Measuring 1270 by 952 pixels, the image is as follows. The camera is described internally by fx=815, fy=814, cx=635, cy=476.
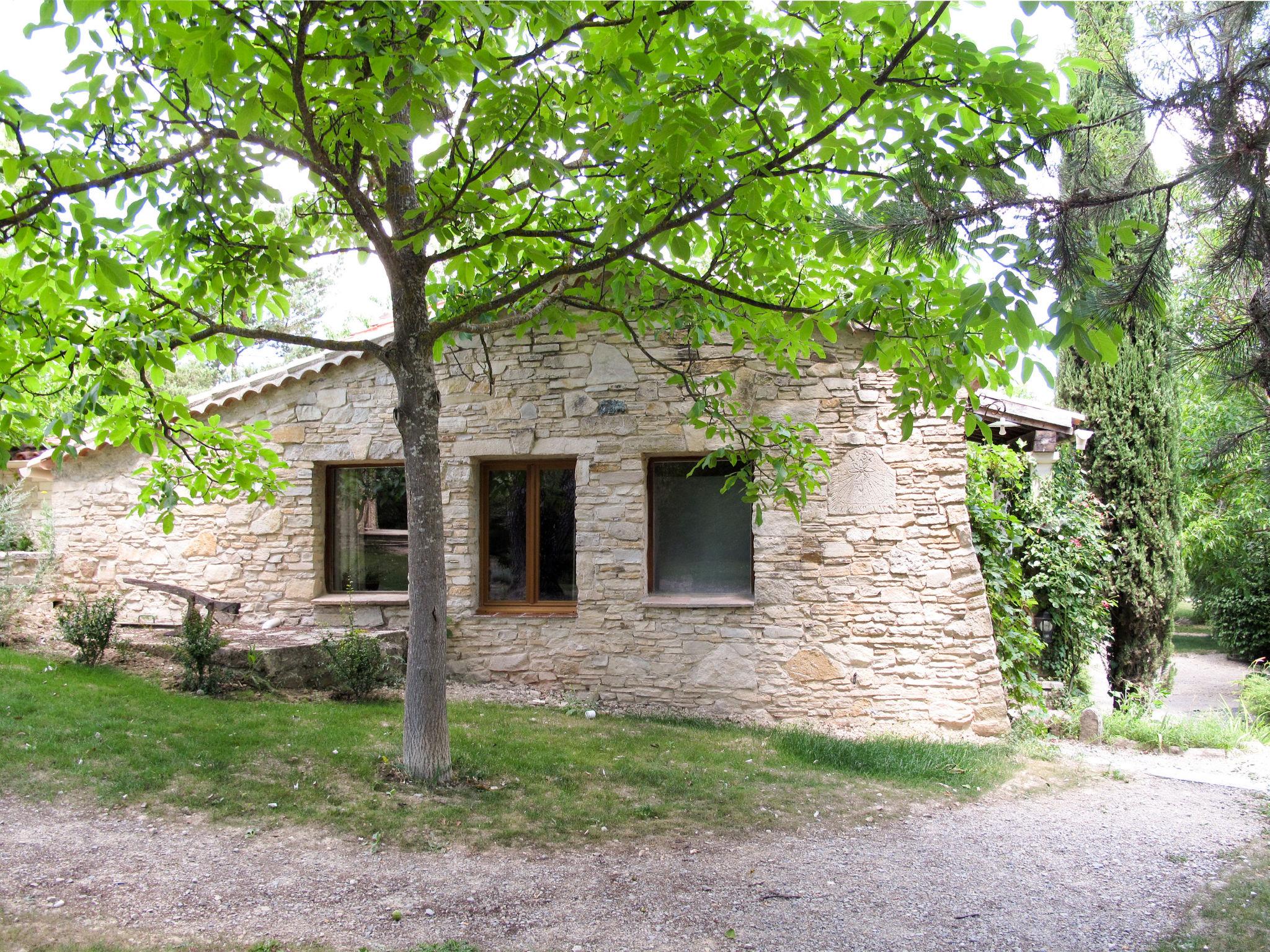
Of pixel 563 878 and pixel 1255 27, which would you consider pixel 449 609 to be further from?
pixel 1255 27

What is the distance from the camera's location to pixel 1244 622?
42.5 ft

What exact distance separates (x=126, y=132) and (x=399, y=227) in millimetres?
1428

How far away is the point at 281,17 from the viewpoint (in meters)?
3.88

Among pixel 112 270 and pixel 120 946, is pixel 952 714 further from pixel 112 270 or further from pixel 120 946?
pixel 112 270

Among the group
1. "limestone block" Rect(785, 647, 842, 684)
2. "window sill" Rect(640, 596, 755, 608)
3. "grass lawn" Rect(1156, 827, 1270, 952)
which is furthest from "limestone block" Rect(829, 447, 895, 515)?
"grass lawn" Rect(1156, 827, 1270, 952)

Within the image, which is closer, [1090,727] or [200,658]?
[200,658]

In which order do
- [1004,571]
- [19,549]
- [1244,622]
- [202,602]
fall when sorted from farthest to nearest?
[1244,622], [19,549], [1004,571], [202,602]

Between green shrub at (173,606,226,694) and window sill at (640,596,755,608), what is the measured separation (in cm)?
337

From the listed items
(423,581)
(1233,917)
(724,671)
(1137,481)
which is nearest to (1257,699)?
(1137,481)

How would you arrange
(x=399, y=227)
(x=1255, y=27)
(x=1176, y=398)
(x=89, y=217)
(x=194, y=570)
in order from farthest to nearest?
(x=1176, y=398), (x=194, y=570), (x=399, y=227), (x=89, y=217), (x=1255, y=27)

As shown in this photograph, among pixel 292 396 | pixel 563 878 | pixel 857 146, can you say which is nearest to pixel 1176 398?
pixel 857 146

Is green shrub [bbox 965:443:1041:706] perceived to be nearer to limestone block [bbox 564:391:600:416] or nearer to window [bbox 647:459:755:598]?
window [bbox 647:459:755:598]

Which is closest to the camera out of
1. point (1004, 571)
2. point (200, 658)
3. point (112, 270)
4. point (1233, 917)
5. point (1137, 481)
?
point (112, 270)

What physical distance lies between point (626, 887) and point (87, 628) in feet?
17.8
